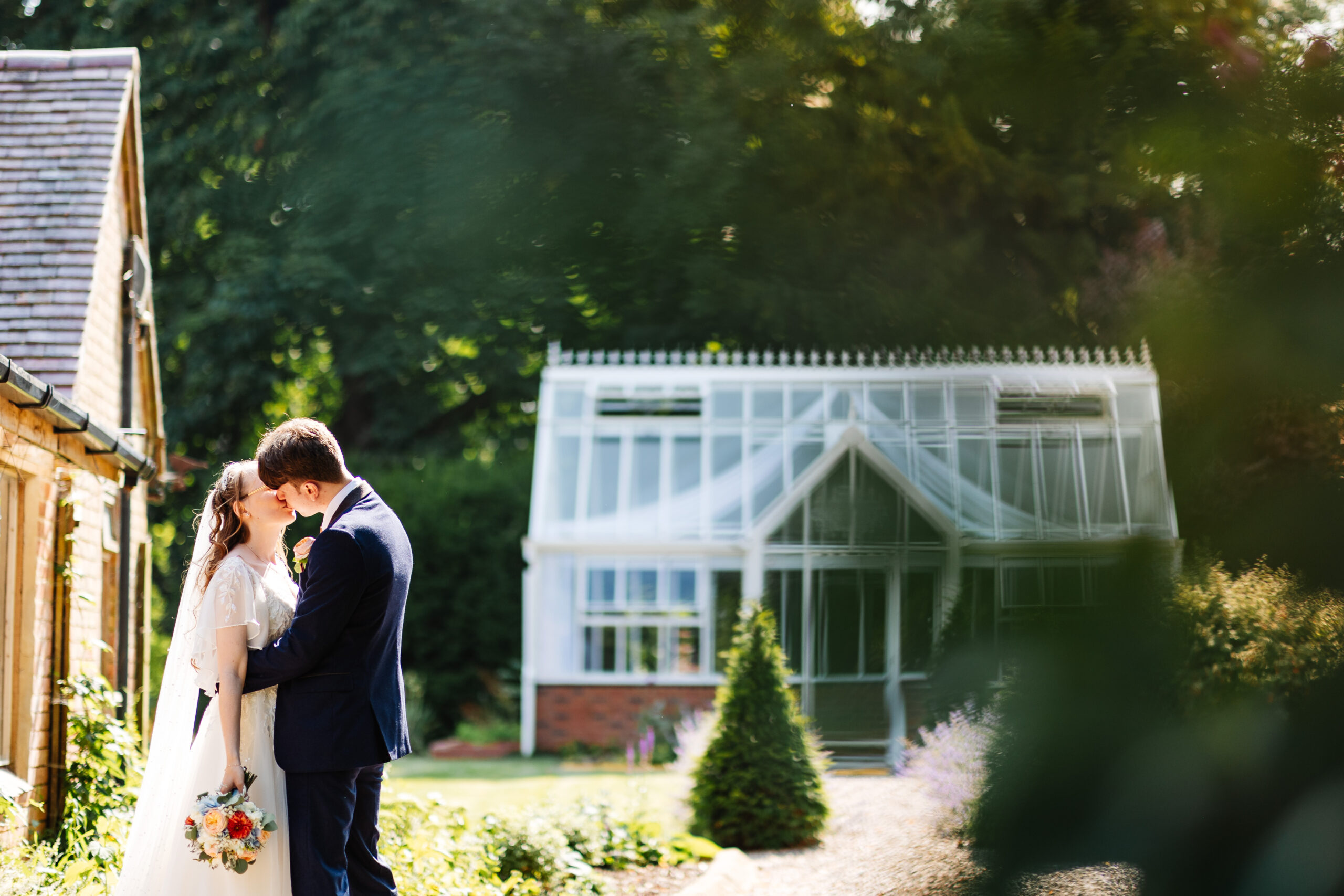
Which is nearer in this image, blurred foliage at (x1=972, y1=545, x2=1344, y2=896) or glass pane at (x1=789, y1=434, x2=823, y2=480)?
blurred foliage at (x1=972, y1=545, x2=1344, y2=896)

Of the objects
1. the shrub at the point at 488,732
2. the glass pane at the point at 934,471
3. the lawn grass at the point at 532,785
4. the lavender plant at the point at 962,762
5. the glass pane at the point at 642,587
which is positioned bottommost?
the lawn grass at the point at 532,785

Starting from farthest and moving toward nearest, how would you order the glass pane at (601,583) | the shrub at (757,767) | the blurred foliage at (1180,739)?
the glass pane at (601,583), the shrub at (757,767), the blurred foliage at (1180,739)

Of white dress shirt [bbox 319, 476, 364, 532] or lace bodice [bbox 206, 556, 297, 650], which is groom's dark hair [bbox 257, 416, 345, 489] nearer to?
white dress shirt [bbox 319, 476, 364, 532]

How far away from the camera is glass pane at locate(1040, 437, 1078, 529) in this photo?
45.1 inches

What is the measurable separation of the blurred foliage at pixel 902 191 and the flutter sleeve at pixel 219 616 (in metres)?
1.03

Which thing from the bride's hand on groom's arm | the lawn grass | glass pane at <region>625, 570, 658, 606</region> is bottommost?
the lawn grass

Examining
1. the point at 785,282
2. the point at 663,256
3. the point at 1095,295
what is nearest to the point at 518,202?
the point at 663,256

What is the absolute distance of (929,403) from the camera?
1465 millimetres

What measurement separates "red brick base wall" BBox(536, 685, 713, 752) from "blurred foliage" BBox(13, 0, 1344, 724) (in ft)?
30.2

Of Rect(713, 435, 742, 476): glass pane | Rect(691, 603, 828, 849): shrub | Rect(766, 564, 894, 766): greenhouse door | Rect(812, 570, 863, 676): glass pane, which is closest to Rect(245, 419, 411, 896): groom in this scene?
Rect(766, 564, 894, 766): greenhouse door

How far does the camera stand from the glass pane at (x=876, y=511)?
1.29m

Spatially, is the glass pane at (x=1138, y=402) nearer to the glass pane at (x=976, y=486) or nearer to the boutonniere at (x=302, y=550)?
the glass pane at (x=976, y=486)

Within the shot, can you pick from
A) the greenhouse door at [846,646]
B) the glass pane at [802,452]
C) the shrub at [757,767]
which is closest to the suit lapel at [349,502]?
the greenhouse door at [846,646]

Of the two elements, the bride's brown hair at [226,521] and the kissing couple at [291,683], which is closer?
the kissing couple at [291,683]
